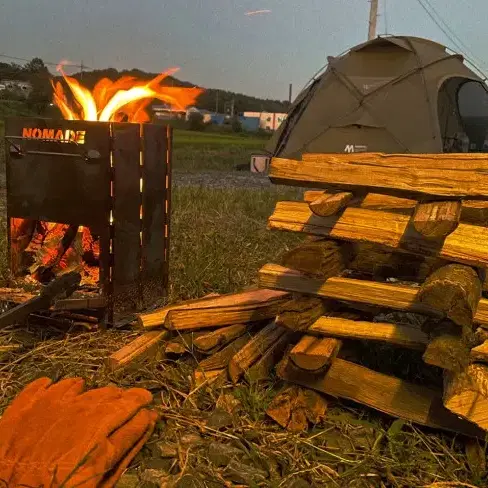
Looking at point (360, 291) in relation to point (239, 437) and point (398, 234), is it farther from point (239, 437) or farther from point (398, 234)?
point (239, 437)

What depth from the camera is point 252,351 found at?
10.8ft

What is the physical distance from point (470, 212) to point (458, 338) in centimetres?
62

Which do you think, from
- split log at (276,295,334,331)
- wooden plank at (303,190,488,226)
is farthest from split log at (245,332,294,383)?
wooden plank at (303,190,488,226)

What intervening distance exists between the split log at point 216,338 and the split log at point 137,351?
28 cm

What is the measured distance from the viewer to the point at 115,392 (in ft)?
9.38

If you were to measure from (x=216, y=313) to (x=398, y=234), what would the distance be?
135 centimetres

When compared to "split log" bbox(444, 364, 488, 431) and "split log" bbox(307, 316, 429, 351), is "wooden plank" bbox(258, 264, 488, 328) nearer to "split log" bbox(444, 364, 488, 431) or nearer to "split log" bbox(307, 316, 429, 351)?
"split log" bbox(307, 316, 429, 351)

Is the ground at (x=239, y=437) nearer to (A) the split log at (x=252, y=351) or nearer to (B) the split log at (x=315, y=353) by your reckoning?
(A) the split log at (x=252, y=351)

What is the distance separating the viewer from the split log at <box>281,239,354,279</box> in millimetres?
2854

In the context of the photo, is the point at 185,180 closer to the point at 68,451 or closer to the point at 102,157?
the point at 102,157

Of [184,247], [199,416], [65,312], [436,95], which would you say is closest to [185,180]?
[436,95]

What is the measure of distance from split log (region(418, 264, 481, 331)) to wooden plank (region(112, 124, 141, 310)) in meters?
2.14

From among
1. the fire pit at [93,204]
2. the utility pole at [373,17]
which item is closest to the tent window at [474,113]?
the utility pole at [373,17]

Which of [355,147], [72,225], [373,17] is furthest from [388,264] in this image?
[373,17]
